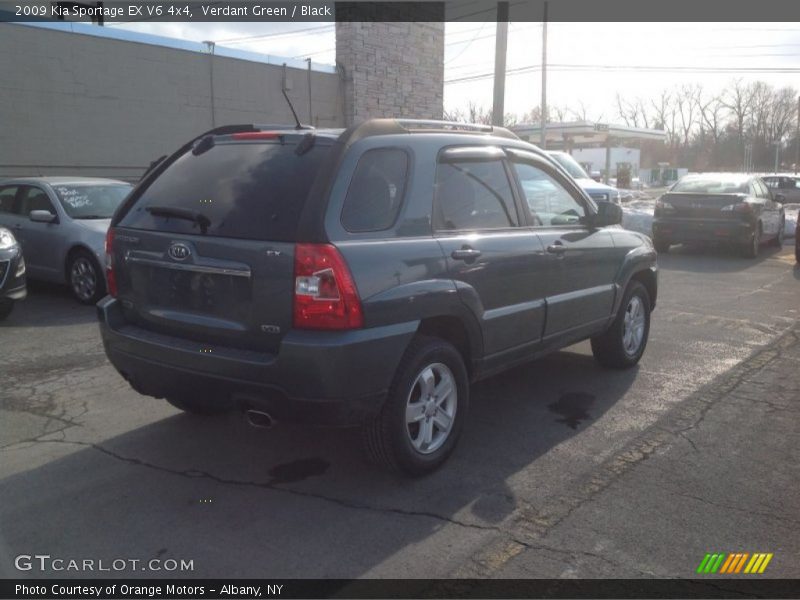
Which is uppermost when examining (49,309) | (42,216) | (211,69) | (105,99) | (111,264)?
(211,69)

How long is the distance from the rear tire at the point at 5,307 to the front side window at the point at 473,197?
5902mm

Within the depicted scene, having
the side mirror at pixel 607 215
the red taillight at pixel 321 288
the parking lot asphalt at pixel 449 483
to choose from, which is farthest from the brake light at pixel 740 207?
the red taillight at pixel 321 288

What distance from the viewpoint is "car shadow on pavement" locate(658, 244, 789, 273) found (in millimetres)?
13055

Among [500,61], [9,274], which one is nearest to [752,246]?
[500,61]

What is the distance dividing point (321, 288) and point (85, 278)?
267 inches

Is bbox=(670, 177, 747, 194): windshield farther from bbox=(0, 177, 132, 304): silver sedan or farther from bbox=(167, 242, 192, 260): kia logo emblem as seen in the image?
bbox=(167, 242, 192, 260): kia logo emblem

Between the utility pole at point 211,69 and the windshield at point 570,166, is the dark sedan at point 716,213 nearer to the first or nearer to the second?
the windshield at point 570,166

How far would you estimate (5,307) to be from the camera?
8352 mm

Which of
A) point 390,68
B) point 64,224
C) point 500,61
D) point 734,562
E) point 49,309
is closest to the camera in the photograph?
point 734,562

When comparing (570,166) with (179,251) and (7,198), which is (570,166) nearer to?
(7,198)

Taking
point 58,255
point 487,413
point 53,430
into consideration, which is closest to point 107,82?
point 58,255

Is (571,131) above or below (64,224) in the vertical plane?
above

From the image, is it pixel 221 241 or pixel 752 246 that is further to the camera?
pixel 752 246

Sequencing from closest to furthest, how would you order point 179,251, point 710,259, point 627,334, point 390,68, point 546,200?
point 179,251 → point 546,200 → point 627,334 → point 710,259 → point 390,68
